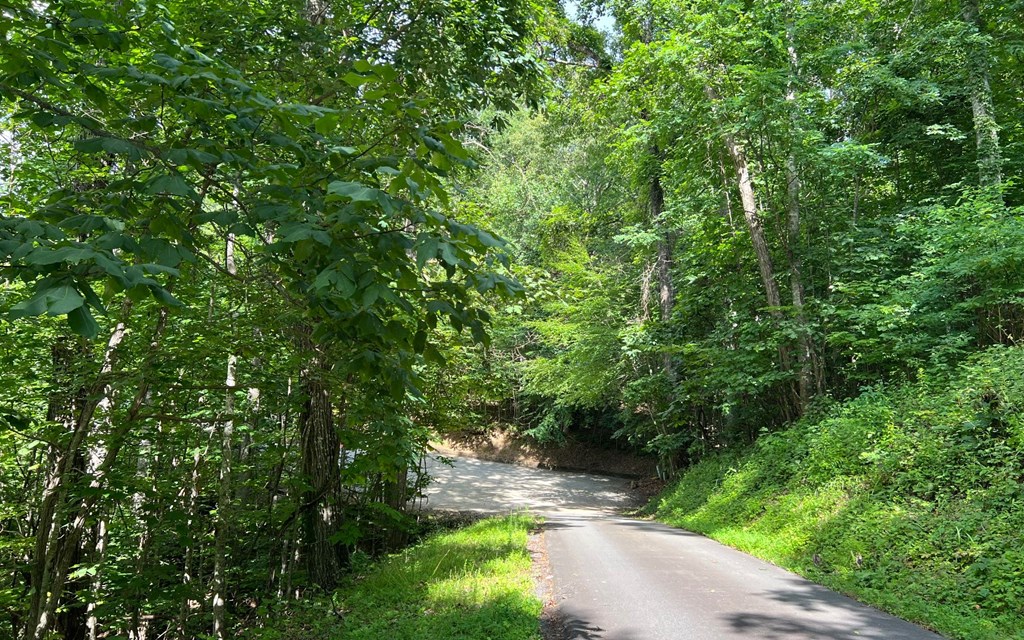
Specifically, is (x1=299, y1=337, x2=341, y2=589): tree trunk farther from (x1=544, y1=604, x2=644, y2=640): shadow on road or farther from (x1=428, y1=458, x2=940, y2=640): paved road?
(x1=544, y1=604, x2=644, y2=640): shadow on road

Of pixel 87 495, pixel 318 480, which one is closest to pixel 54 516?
pixel 87 495

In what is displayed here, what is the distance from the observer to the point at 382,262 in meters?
2.49

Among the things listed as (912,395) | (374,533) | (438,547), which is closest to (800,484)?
(912,395)

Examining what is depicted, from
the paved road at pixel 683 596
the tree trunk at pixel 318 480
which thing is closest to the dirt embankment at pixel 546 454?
the paved road at pixel 683 596

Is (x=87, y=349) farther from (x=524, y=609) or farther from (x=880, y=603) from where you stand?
(x=880, y=603)

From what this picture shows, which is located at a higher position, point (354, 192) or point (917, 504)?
point (354, 192)

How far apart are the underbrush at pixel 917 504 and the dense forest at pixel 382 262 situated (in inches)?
3.8

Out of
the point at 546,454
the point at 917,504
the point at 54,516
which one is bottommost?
the point at 546,454

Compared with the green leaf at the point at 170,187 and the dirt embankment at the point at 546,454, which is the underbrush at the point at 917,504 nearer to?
the green leaf at the point at 170,187

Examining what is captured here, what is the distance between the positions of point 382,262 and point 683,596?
5.26 m

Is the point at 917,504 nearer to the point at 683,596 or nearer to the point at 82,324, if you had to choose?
the point at 683,596

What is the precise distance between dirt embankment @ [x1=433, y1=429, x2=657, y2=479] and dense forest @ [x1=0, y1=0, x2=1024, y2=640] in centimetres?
850

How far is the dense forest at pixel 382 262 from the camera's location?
8.93ft

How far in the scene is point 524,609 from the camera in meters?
5.57
